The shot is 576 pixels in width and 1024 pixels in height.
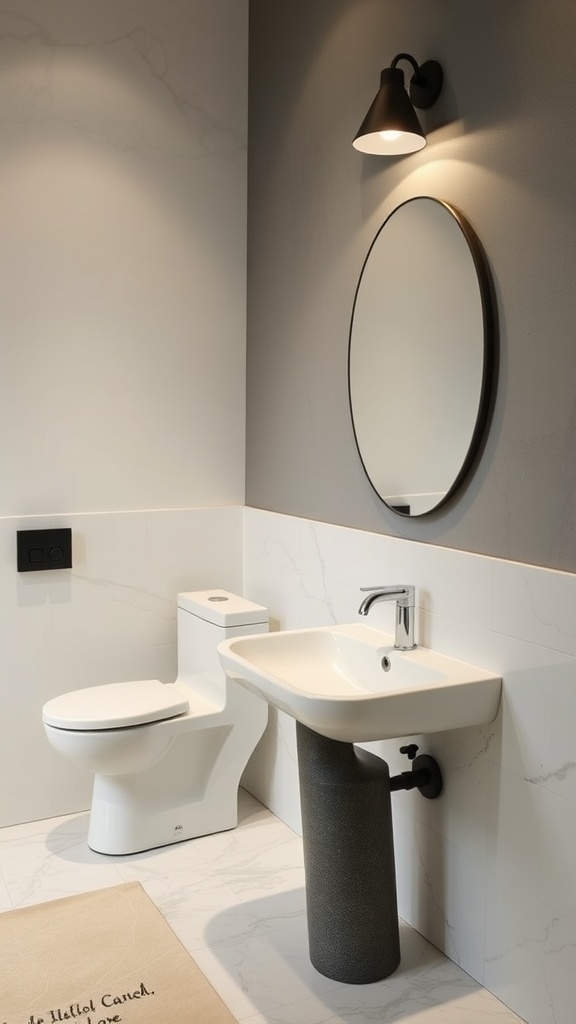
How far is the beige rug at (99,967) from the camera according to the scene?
1.92m

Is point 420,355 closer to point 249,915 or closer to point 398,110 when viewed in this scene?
point 398,110

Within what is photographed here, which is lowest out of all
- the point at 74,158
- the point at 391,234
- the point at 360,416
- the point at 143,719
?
the point at 143,719

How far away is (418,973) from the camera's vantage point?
208 cm

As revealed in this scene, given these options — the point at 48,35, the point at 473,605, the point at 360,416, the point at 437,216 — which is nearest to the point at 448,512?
the point at 473,605

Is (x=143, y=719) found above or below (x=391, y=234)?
below

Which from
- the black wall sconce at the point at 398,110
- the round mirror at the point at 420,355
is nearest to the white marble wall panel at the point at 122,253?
the round mirror at the point at 420,355

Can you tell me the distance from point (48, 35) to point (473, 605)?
2059 millimetres

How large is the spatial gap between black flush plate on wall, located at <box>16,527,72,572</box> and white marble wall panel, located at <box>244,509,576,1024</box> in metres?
0.92

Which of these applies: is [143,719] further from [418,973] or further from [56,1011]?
[418,973]

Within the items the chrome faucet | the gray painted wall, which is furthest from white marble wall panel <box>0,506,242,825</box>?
the chrome faucet

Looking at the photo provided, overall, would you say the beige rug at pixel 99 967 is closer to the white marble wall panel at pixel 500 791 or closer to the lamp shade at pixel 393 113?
the white marble wall panel at pixel 500 791

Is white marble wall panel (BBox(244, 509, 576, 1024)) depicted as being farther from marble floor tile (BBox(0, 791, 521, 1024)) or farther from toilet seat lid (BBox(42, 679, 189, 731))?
toilet seat lid (BBox(42, 679, 189, 731))

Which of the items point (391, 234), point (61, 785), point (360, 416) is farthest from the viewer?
point (61, 785)

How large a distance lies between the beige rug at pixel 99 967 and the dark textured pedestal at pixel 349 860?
0.29 m
